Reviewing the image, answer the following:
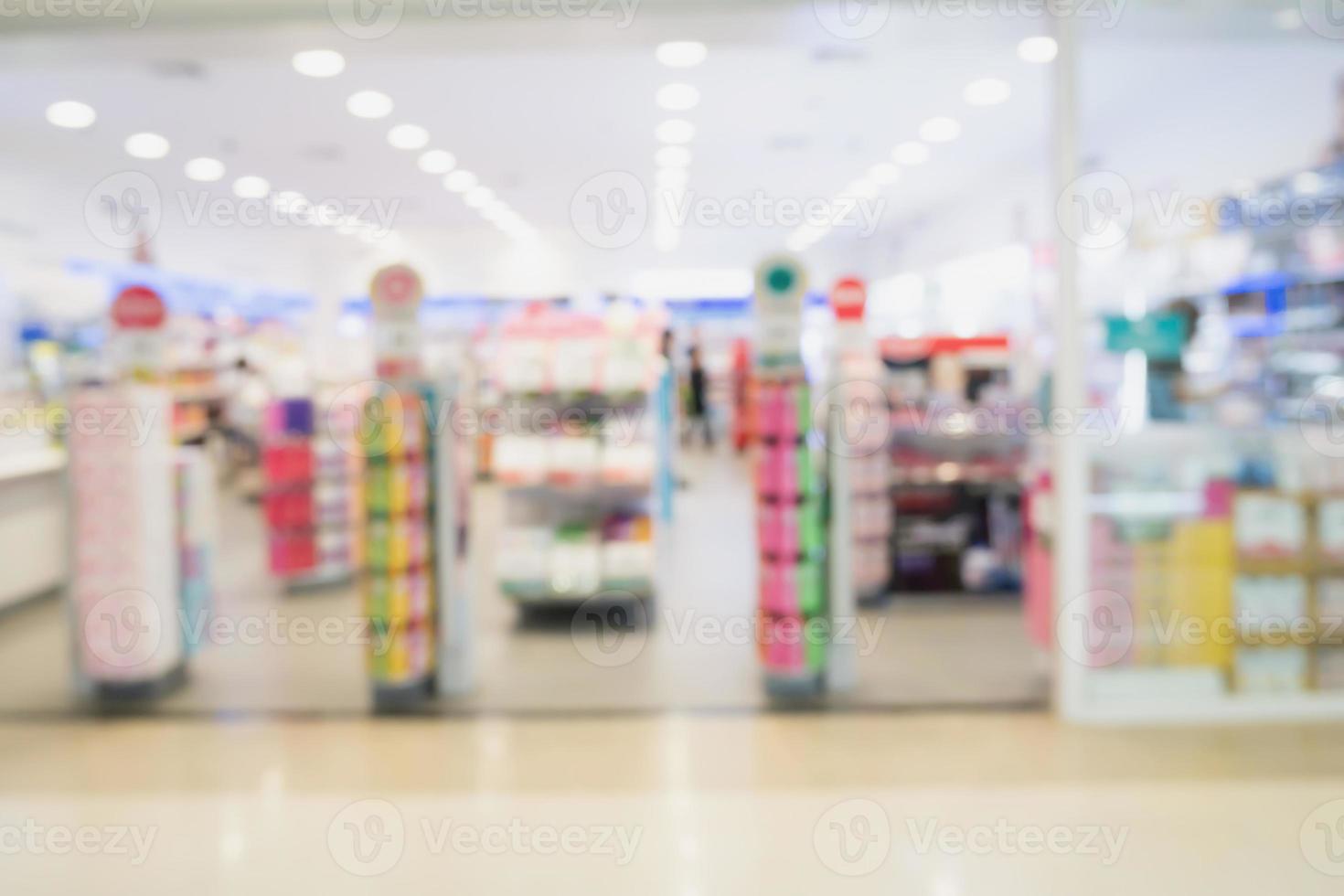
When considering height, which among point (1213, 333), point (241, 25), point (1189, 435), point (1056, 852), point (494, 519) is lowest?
point (1056, 852)

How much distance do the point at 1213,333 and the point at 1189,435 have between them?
833 millimetres

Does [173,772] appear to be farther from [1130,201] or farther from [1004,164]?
[1004,164]

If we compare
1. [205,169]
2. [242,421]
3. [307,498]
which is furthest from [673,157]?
[242,421]

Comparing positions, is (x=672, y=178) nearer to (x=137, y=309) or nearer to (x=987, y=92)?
(x=987, y=92)

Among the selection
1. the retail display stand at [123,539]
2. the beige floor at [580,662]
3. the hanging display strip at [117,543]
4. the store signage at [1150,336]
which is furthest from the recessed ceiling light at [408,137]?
the store signage at [1150,336]

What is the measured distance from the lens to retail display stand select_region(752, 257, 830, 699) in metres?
4.58

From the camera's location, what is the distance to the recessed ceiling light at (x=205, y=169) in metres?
9.19

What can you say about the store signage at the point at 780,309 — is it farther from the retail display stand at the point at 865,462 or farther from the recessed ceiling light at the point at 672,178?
the recessed ceiling light at the point at 672,178

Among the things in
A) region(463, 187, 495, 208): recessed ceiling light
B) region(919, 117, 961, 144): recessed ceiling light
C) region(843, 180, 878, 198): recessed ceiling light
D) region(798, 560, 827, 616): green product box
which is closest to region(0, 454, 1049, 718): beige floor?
region(798, 560, 827, 616): green product box

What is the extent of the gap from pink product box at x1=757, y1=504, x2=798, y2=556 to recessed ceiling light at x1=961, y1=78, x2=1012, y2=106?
401 centimetres

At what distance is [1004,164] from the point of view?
10523 mm

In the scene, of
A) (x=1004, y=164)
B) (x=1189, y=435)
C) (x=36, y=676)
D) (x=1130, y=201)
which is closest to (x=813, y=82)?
(x=1130, y=201)

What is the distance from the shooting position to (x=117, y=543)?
4602mm

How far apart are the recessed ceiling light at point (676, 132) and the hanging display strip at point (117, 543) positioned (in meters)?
4.70
